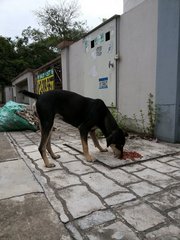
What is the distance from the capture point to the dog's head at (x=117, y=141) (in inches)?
120

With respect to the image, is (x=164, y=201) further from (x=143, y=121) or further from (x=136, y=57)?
(x=136, y=57)

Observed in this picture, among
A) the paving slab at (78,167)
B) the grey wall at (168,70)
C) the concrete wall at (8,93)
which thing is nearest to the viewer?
the paving slab at (78,167)

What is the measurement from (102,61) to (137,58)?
1.35 metres

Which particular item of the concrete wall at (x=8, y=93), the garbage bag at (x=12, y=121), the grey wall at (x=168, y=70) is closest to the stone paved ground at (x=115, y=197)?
the grey wall at (x=168, y=70)

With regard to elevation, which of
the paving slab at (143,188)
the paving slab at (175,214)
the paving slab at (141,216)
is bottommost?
the paving slab at (141,216)

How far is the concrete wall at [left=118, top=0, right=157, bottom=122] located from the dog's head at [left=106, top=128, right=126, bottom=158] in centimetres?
162

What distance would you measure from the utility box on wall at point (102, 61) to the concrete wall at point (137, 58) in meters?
0.24

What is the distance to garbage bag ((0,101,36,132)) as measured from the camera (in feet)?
18.9

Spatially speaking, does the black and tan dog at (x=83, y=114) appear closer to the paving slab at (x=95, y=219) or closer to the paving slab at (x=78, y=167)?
the paving slab at (x=78, y=167)

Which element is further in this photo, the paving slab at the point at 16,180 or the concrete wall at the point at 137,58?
the concrete wall at the point at 137,58

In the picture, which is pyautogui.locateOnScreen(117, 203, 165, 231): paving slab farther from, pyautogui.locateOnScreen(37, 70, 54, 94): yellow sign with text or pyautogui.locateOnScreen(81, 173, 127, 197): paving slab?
pyautogui.locateOnScreen(37, 70, 54, 94): yellow sign with text

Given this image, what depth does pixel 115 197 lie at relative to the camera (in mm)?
2012

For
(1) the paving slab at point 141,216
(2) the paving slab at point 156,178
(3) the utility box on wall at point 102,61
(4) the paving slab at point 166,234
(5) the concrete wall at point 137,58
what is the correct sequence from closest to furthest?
1. (4) the paving slab at point 166,234
2. (1) the paving slab at point 141,216
3. (2) the paving slab at point 156,178
4. (5) the concrete wall at point 137,58
5. (3) the utility box on wall at point 102,61

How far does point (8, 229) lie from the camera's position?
1.58 meters
